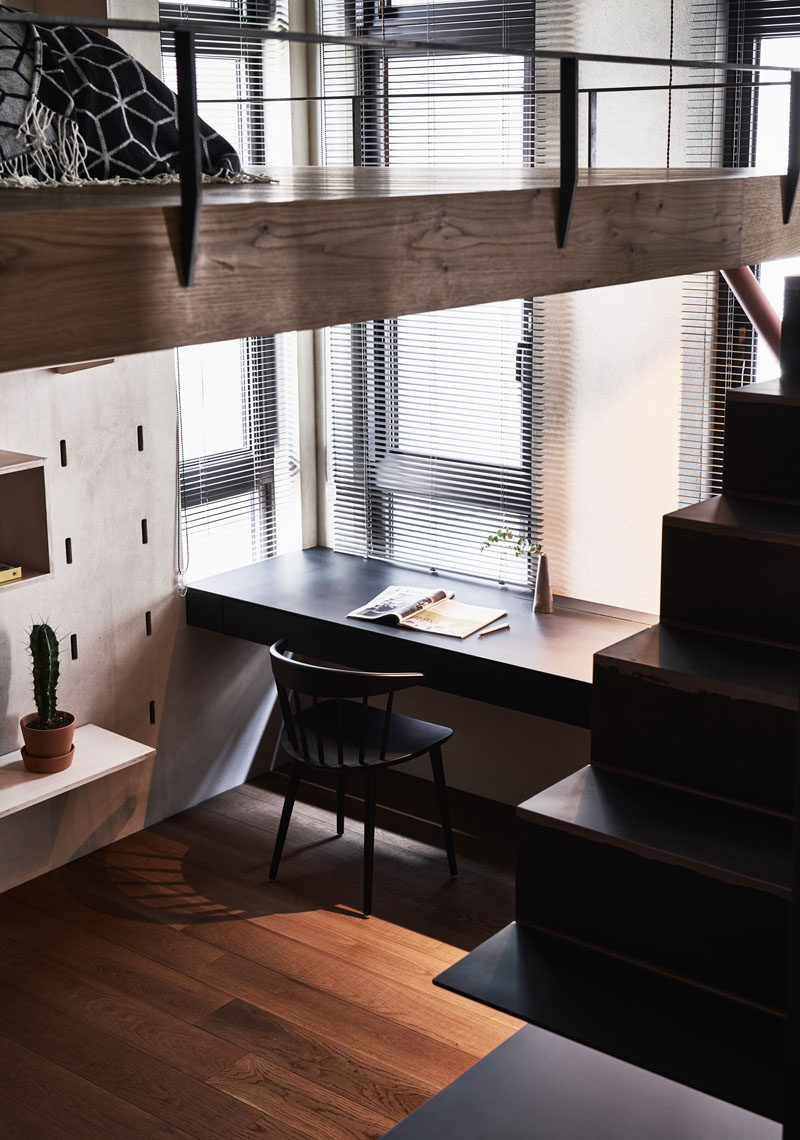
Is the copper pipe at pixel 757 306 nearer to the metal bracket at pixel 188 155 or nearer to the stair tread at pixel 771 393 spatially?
the stair tread at pixel 771 393

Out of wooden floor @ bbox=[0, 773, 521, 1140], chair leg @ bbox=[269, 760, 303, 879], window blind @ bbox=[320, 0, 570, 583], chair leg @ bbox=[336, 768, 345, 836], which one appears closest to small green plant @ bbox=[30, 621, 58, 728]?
wooden floor @ bbox=[0, 773, 521, 1140]

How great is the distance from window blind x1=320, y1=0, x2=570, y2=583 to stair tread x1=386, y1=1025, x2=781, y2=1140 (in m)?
2.13

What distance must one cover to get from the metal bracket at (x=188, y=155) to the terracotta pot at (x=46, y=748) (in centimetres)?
264

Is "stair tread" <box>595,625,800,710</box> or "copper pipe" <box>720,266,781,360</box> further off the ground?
"copper pipe" <box>720,266,781,360</box>

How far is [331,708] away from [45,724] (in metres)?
0.89

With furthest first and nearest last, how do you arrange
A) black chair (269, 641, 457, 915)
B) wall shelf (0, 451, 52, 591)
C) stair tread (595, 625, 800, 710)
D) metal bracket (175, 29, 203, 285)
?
1. black chair (269, 641, 457, 915)
2. wall shelf (0, 451, 52, 591)
3. stair tread (595, 625, 800, 710)
4. metal bracket (175, 29, 203, 285)

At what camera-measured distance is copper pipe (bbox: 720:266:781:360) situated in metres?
3.08

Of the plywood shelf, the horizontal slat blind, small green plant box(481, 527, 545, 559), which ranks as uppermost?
the horizontal slat blind

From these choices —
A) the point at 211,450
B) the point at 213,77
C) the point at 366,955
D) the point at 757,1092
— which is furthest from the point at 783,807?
the point at 213,77

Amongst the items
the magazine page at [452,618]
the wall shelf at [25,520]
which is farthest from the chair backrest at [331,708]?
the wall shelf at [25,520]

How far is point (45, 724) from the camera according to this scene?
12.6 ft

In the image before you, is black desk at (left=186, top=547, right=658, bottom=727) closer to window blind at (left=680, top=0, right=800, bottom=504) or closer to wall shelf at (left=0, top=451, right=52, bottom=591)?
window blind at (left=680, top=0, right=800, bottom=504)

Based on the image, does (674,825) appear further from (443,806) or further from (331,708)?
(331,708)

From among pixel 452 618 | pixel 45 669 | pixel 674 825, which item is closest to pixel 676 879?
pixel 674 825
